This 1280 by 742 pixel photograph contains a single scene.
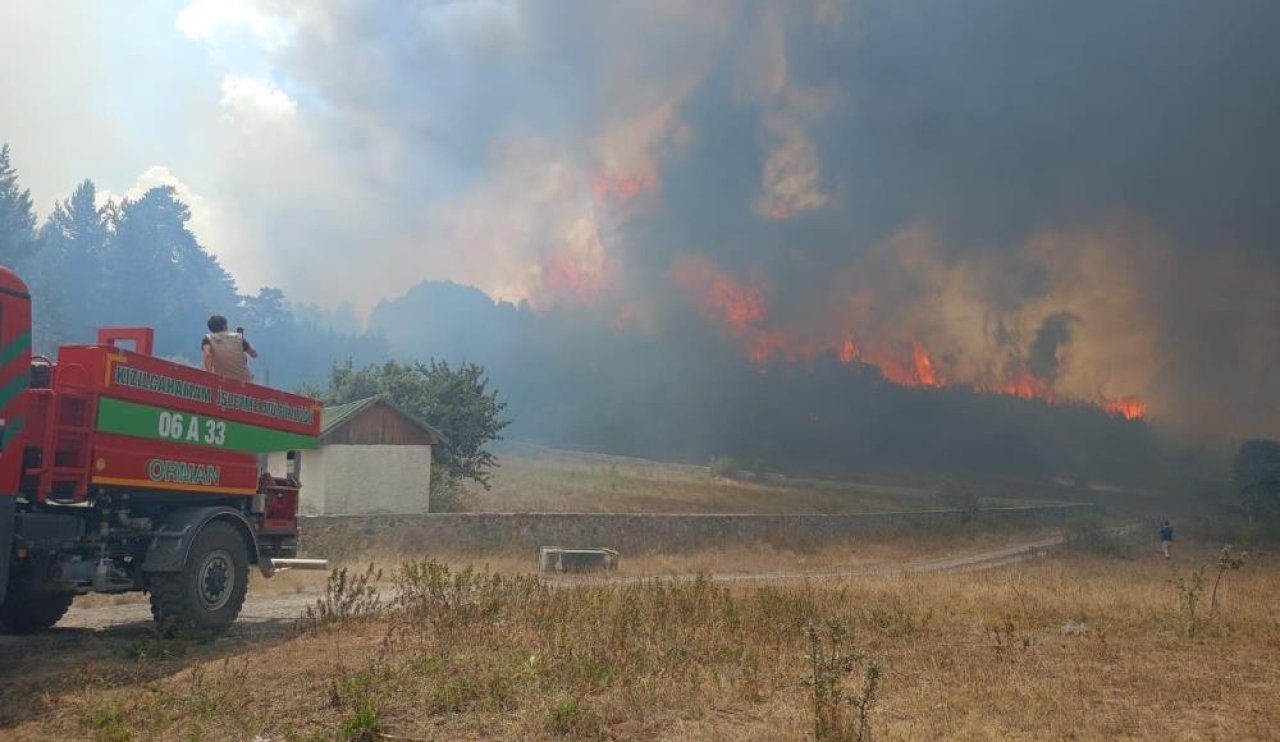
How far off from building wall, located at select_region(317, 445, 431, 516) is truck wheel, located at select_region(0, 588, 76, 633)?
18622mm

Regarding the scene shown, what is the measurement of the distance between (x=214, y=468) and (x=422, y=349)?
468 ft

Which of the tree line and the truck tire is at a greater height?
the tree line

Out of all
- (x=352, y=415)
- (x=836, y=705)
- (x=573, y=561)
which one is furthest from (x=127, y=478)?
(x=352, y=415)

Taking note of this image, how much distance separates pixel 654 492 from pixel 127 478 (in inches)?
1640

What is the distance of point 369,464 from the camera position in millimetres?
30719

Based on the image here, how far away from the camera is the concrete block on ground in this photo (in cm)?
2308

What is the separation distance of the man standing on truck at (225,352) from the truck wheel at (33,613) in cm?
340

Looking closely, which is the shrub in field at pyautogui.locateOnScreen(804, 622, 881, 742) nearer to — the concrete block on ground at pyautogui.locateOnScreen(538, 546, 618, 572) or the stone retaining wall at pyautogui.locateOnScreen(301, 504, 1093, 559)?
the concrete block on ground at pyautogui.locateOnScreen(538, 546, 618, 572)

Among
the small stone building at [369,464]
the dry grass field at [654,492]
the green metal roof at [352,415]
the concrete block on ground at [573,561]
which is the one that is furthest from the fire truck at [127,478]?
the dry grass field at [654,492]

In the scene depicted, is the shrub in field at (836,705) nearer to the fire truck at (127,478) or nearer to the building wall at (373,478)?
the fire truck at (127,478)

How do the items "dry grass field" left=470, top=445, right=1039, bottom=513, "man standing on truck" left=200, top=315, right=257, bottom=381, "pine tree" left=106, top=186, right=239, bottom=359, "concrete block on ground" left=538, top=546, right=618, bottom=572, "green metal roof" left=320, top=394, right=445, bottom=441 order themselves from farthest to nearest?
"pine tree" left=106, top=186, right=239, bottom=359, "dry grass field" left=470, top=445, right=1039, bottom=513, "green metal roof" left=320, top=394, right=445, bottom=441, "concrete block on ground" left=538, top=546, right=618, bottom=572, "man standing on truck" left=200, top=315, right=257, bottom=381

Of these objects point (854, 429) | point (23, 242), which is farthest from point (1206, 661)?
point (23, 242)

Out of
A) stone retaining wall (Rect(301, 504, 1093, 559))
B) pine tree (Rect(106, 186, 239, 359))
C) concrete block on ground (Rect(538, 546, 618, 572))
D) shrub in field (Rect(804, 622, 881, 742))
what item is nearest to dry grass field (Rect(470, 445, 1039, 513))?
stone retaining wall (Rect(301, 504, 1093, 559))

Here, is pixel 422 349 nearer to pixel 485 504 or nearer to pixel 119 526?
pixel 485 504
